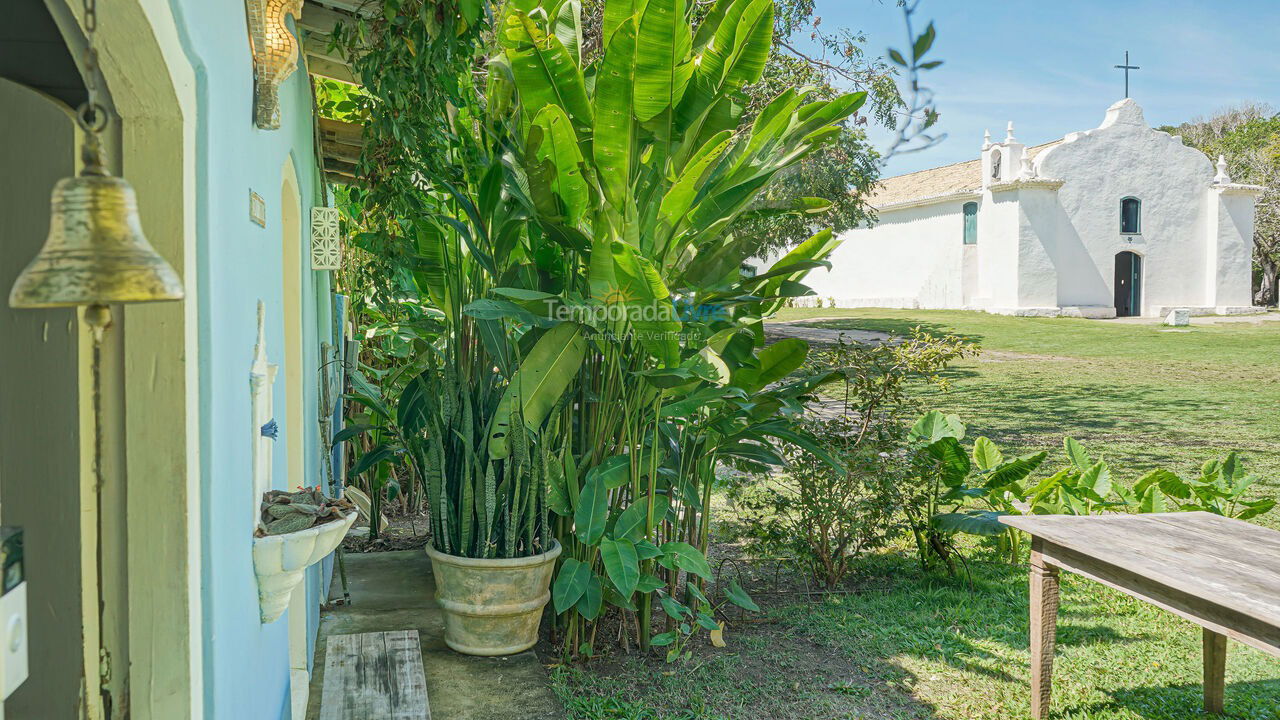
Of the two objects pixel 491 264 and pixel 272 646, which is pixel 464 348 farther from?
pixel 272 646

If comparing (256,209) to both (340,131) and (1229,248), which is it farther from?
(1229,248)

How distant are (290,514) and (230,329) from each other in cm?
75

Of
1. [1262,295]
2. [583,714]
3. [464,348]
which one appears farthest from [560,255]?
[1262,295]

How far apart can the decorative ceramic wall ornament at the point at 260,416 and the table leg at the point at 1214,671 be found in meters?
4.03

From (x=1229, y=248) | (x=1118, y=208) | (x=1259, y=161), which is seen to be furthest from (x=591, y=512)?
(x=1259, y=161)

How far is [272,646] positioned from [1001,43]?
107ft

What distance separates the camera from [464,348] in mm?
5020

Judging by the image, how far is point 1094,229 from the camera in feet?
93.2

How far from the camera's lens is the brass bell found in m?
1.22

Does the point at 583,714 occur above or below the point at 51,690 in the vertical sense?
below

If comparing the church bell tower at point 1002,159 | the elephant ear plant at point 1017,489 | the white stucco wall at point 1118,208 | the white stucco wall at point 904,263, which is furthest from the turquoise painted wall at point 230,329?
the white stucco wall at point 904,263

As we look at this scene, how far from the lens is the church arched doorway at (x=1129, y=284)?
29.3 meters

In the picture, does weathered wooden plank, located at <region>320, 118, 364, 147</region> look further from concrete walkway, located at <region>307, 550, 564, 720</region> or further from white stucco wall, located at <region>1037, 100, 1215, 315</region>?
white stucco wall, located at <region>1037, 100, 1215, 315</region>

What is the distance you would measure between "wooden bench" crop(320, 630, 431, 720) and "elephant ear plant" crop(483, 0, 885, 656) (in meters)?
0.91
